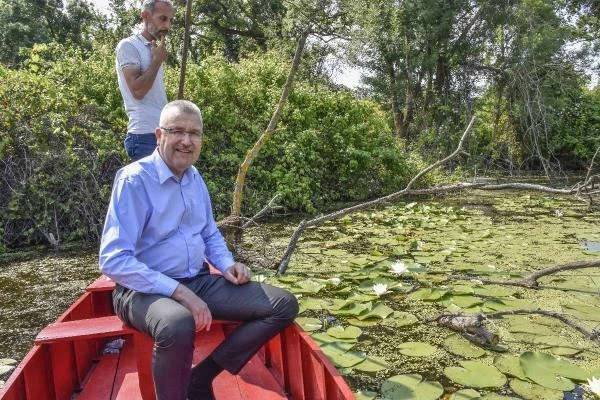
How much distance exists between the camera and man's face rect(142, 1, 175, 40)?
9.97 feet

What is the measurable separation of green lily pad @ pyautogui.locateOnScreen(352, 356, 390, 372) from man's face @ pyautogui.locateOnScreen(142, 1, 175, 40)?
2.29 meters

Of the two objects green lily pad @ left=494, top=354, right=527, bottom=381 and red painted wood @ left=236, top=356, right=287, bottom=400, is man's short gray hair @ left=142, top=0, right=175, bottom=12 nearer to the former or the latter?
red painted wood @ left=236, top=356, right=287, bottom=400

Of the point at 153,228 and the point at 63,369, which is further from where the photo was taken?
the point at 63,369

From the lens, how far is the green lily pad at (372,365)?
2.68 meters

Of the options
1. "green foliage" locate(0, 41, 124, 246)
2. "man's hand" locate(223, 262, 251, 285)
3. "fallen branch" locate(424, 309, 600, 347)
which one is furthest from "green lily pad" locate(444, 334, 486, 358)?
"green foliage" locate(0, 41, 124, 246)

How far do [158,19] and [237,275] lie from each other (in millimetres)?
1817

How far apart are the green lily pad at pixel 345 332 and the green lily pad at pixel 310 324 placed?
0.11m

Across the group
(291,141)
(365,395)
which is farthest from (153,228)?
(291,141)

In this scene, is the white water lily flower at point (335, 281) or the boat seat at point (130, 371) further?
the white water lily flower at point (335, 281)

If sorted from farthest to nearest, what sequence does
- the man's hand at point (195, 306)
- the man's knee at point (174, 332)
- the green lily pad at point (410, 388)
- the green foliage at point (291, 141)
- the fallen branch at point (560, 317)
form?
the green foliage at point (291, 141)
the fallen branch at point (560, 317)
the green lily pad at point (410, 388)
the man's hand at point (195, 306)
the man's knee at point (174, 332)

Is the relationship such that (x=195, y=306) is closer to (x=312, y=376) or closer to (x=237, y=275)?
(x=237, y=275)

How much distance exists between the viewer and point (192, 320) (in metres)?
1.76

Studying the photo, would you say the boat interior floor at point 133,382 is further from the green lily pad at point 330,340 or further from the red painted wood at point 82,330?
the green lily pad at point 330,340

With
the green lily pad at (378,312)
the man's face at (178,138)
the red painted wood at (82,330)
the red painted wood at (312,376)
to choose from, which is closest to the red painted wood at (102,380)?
the red painted wood at (82,330)
